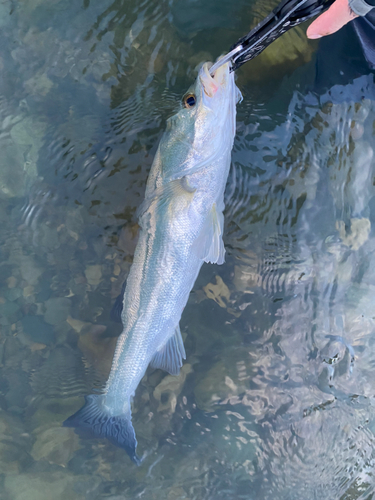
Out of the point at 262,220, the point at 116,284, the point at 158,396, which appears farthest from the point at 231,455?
the point at 262,220

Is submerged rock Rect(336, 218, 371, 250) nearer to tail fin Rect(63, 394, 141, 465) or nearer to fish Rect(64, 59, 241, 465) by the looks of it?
fish Rect(64, 59, 241, 465)

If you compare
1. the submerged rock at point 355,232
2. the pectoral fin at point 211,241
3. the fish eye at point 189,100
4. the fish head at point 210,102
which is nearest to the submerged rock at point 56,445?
the pectoral fin at point 211,241

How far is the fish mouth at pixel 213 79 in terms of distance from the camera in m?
2.41

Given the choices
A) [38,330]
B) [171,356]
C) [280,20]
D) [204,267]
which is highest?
[280,20]

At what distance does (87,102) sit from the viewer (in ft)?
10.1

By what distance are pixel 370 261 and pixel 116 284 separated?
258 centimetres

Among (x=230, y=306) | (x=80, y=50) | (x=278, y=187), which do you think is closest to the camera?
(x=80, y=50)

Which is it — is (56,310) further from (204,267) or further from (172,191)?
(172,191)

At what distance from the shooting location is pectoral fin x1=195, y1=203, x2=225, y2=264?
2555 millimetres

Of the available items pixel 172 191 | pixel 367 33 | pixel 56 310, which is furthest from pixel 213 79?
pixel 56 310

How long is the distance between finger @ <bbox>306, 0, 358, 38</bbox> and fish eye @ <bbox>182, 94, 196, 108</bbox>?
1131mm

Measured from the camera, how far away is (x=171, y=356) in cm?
273

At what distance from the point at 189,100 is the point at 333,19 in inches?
51.4

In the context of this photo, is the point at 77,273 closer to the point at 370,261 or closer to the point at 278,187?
the point at 278,187
